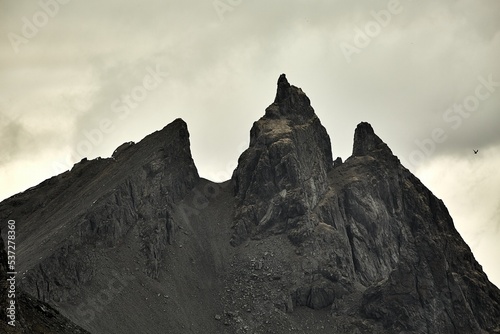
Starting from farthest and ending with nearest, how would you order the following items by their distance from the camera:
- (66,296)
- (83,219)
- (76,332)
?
(83,219)
(66,296)
(76,332)

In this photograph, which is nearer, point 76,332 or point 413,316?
point 76,332

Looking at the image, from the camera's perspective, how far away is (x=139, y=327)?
164 metres

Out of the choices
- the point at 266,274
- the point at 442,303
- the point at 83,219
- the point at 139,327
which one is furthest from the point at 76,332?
the point at 442,303

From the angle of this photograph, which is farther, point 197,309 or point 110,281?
point 197,309

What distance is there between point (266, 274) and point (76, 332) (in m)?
132

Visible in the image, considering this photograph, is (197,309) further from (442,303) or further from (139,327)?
(442,303)

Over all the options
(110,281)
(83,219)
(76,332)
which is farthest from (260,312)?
(76,332)

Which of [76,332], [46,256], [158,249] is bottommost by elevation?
[76,332]

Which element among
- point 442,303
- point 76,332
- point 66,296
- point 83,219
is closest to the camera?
point 76,332

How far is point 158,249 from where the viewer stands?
19512cm

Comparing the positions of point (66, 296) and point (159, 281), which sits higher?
point (159, 281)

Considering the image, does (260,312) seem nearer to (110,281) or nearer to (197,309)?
(197,309)

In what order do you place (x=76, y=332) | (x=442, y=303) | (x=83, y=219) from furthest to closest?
(x=442, y=303) < (x=83, y=219) < (x=76, y=332)

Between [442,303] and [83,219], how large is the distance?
103m
